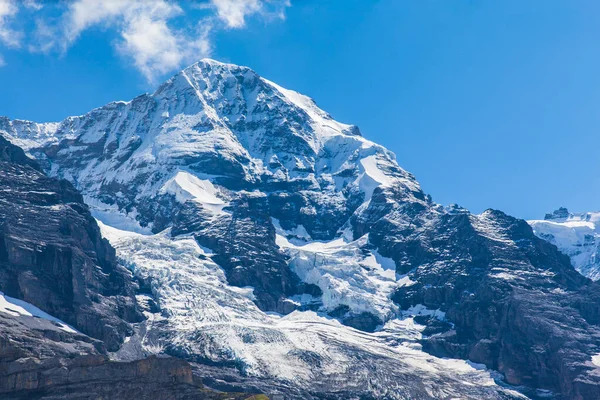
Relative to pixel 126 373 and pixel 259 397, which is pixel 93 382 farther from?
pixel 259 397

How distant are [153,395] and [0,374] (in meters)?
20.0

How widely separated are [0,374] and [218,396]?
94.3ft

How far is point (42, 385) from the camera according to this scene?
16700 cm

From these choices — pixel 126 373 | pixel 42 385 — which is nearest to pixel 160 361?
pixel 126 373

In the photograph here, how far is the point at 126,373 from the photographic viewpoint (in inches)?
6727

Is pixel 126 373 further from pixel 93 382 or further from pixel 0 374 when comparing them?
pixel 0 374

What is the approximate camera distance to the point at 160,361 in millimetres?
173000

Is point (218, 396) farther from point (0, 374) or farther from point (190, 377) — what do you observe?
point (0, 374)

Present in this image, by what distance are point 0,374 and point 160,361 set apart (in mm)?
21251

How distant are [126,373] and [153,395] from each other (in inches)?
224

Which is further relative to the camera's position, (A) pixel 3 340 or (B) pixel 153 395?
(A) pixel 3 340

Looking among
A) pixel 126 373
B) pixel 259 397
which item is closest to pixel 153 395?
pixel 126 373

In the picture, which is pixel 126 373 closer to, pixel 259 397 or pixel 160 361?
pixel 160 361

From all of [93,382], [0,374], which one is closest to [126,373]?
[93,382]
